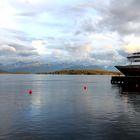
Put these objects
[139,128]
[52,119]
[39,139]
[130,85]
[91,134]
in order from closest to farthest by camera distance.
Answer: [39,139], [91,134], [139,128], [52,119], [130,85]

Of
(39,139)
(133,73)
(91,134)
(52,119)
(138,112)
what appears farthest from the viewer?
(133,73)

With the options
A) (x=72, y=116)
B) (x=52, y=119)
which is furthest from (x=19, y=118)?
(x=72, y=116)

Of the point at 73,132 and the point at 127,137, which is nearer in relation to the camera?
the point at 127,137

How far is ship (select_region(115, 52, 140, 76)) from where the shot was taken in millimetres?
110181

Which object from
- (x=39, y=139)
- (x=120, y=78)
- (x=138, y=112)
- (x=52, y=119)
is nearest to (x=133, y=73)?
(x=120, y=78)

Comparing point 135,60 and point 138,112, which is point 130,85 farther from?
point 138,112

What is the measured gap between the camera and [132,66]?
367ft

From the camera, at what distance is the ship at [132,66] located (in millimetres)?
110181

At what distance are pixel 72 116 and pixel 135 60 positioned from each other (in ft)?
284

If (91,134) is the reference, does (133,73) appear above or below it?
above

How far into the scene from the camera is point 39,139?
24.3 metres

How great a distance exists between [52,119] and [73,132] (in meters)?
7.47

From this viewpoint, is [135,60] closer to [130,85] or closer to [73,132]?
[130,85]

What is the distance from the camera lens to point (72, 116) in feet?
119
